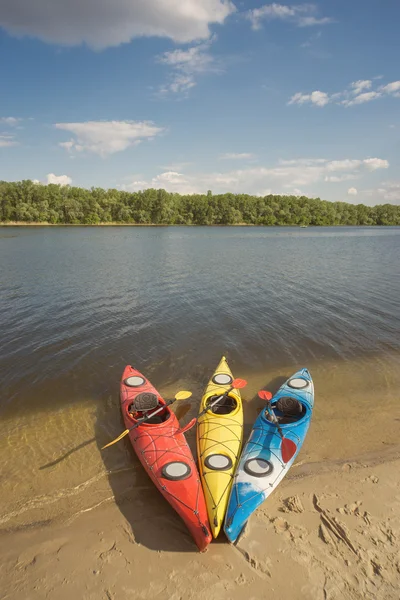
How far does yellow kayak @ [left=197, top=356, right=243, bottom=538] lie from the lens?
636cm

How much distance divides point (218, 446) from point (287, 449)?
165cm

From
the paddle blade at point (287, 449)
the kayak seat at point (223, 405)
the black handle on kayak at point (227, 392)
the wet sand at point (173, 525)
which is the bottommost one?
the wet sand at point (173, 525)

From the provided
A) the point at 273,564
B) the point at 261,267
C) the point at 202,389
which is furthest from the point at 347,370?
the point at 261,267

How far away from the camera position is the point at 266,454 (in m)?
7.45

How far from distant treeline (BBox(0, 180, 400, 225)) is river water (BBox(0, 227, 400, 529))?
74.3m

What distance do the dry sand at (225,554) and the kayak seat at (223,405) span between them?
8.95ft

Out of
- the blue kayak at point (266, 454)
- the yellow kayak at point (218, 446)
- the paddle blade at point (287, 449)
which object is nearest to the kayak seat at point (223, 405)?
the yellow kayak at point (218, 446)

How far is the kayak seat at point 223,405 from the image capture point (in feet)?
30.7

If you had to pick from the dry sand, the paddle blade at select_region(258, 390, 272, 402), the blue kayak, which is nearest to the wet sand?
the dry sand

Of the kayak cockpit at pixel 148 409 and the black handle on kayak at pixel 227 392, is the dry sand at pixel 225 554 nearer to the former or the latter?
the kayak cockpit at pixel 148 409

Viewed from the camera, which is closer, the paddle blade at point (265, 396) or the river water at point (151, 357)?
the river water at point (151, 357)

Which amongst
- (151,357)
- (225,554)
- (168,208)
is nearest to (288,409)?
(225,554)

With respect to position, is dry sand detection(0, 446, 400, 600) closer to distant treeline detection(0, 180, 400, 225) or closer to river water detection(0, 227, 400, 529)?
river water detection(0, 227, 400, 529)

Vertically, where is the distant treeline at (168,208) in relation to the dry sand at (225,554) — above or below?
above
